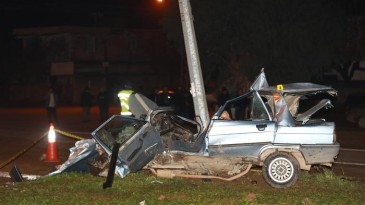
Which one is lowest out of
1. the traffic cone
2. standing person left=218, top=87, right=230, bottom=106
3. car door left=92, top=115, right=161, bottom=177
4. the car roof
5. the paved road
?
the paved road

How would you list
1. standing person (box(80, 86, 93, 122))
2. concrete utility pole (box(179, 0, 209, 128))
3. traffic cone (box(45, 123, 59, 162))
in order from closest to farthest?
concrete utility pole (box(179, 0, 209, 128)), traffic cone (box(45, 123, 59, 162)), standing person (box(80, 86, 93, 122))

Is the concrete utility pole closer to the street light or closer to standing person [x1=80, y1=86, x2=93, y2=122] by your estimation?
the street light

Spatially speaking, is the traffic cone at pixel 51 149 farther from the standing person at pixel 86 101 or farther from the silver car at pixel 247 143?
the standing person at pixel 86 101

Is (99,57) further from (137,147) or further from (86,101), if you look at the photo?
(137,147)

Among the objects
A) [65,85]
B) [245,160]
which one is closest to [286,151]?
[245,160]

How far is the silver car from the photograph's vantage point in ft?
32.3

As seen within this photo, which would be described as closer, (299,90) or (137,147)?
(299,90)

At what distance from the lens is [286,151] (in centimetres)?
991

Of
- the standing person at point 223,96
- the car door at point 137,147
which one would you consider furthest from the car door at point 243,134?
the standing person at point 223,96

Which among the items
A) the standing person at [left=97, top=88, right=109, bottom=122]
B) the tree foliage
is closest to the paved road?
the standing person at [left=97, top=88, right=109, bottom=122]

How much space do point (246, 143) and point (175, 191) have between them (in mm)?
1560

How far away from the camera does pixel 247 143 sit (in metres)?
9.94

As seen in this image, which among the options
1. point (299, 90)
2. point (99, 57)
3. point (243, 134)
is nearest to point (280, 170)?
point (243, 134)

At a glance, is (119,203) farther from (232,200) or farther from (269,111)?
(269,111)
